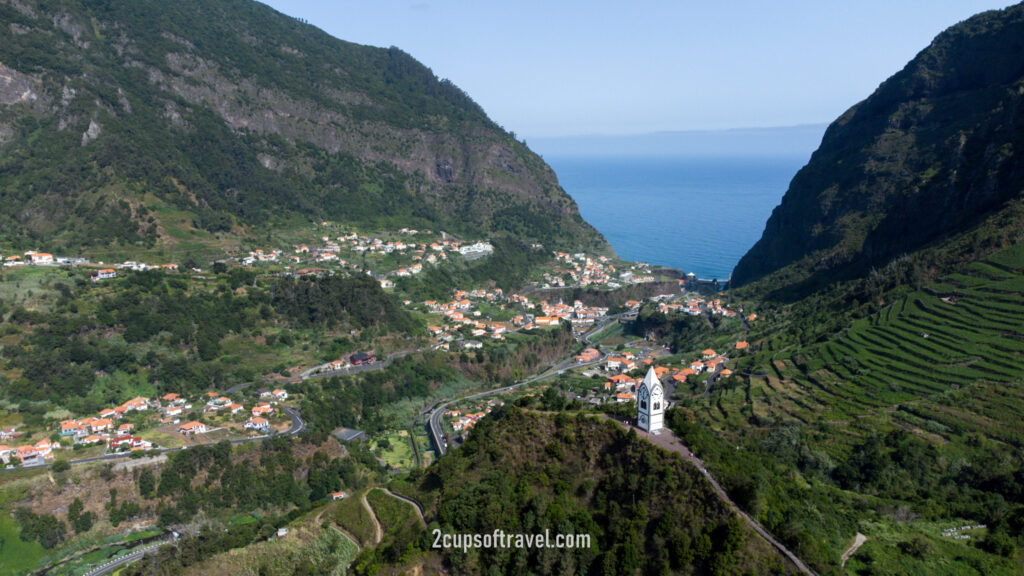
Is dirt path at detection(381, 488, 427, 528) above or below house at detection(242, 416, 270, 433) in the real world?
above

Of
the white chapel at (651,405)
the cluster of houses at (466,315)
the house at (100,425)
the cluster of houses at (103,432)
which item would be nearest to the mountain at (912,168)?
the cluster of houses at (466,315)

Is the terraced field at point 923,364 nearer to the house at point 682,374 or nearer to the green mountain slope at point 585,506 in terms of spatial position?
the house at point 682,374

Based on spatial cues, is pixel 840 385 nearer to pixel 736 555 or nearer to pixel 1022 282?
pixel 1022 282

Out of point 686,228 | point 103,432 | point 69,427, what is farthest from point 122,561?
point 686,228

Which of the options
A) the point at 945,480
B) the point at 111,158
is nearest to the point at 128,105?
the point at 111,158

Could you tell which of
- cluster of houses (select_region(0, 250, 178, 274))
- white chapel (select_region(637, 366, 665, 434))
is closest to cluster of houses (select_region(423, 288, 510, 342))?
cluster of houses (select_region(0, 250, 178, 274))

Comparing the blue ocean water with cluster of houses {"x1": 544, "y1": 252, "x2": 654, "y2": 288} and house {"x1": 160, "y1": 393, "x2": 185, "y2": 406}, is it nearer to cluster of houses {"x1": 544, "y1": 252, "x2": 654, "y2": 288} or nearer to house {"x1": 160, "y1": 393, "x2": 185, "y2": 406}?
cluster of houses {"x1": 544, "y1": 252, "x2": 654, "y2": 288}

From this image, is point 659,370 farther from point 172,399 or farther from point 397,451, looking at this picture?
point 172,399
